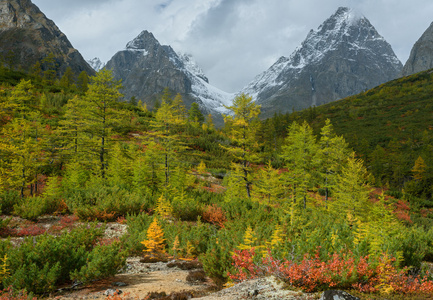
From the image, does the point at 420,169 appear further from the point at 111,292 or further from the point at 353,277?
the point at 111,292

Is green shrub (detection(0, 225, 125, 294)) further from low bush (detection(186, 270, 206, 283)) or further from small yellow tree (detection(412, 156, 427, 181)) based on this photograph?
small yellow tree (detection(412, 156, 427, 181))

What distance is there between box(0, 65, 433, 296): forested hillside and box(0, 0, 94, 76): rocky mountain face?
102 m

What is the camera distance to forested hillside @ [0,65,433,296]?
3.69m

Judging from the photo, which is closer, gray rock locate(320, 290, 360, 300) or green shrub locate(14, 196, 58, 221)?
gray rock locate(320, 290, 360, 300)

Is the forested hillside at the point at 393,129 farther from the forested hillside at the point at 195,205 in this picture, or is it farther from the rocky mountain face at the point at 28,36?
the rocky mountain face at the point at 28,36

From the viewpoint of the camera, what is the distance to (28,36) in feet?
395

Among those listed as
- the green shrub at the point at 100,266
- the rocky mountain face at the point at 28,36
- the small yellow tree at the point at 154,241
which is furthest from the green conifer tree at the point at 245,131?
the rocky mountain face at the point at 28,36

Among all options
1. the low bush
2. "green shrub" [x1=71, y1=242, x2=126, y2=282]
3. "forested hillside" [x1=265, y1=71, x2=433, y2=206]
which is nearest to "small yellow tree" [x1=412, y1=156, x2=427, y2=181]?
"forested hillside" [x1=265, y1=71, x2=433, y2=206]

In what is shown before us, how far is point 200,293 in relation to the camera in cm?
385

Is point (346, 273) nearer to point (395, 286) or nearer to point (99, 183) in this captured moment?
point (395, 286)

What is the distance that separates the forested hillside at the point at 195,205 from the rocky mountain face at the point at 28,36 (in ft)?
336

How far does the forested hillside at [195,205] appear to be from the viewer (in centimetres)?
369

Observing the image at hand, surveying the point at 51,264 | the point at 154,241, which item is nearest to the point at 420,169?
the point at 154,241

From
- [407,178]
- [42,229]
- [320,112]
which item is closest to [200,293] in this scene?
[42,229]
